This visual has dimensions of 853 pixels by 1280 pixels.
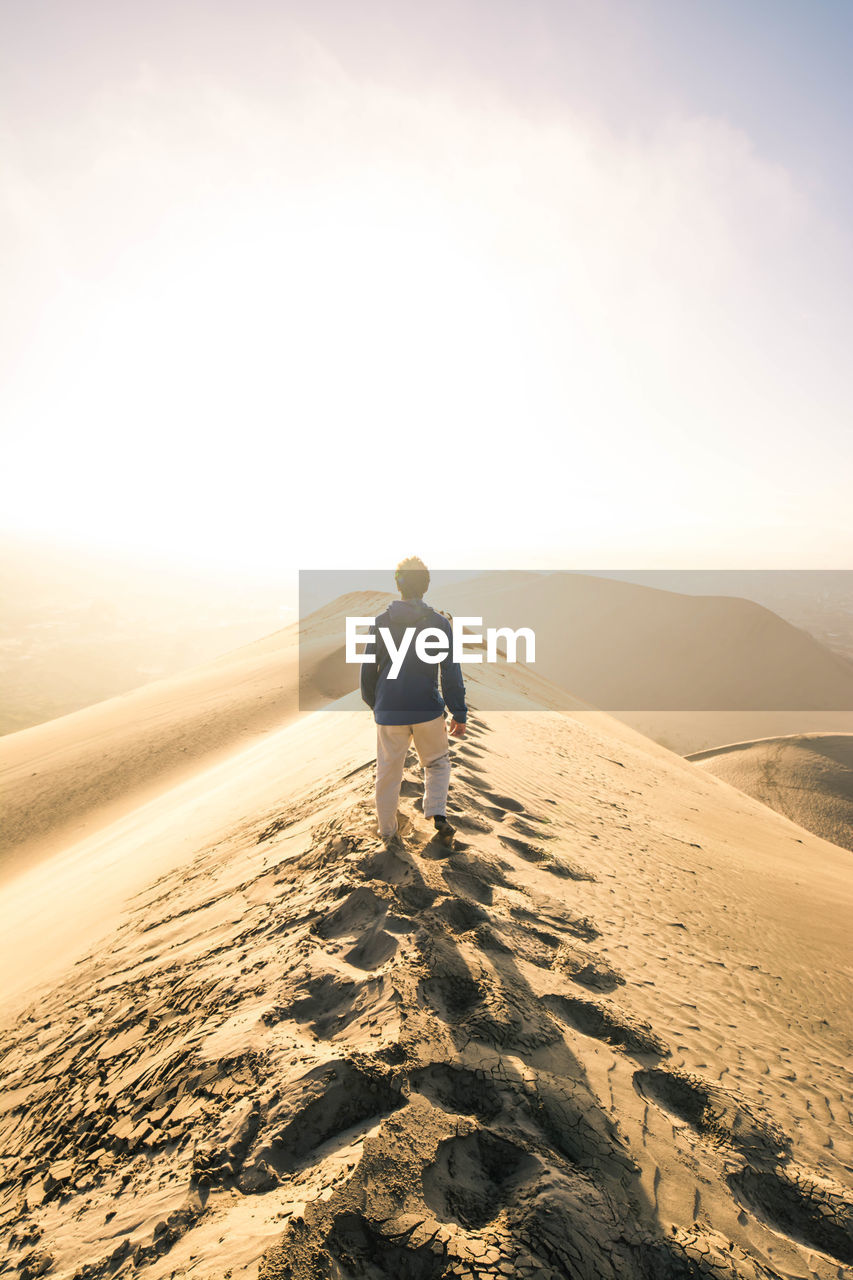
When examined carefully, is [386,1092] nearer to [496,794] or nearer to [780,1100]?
[780,1100]

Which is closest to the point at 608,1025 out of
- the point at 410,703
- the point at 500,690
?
the point at 410,703

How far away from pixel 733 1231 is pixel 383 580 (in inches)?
3631

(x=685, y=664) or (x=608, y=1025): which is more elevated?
(x=608, y=1025)

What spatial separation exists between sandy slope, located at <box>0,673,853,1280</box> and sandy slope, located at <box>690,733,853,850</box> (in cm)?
1448

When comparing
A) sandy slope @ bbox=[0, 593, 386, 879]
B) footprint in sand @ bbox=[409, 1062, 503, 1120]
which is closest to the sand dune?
sandy slope @ bbox=[0, 593, 386, 879]

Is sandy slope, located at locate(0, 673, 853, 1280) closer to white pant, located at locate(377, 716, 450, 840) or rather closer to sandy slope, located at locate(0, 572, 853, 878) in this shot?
white pant, located at locate(377, 716, 450, 840)

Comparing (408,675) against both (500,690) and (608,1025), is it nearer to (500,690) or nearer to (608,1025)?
(608,1025)

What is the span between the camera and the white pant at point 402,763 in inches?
142

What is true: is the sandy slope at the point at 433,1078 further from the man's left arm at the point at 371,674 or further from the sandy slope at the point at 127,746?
the sandy slope at the point at 127,746

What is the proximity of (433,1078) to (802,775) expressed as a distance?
20.3 meters

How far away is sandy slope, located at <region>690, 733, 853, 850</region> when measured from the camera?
16188mm

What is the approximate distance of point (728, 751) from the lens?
70.9ft

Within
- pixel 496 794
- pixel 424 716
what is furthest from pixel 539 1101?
pixel 496 794

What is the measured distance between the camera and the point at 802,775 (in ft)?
59.8
